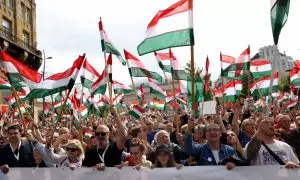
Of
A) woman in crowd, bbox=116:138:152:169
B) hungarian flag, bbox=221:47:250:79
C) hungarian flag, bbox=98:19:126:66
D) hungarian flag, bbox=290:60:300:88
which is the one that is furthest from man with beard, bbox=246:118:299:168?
hungarian flag, bbox=290:60:300:88

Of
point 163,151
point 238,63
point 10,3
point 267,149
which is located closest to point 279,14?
point 267,149

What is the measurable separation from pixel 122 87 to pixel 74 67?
6.20m

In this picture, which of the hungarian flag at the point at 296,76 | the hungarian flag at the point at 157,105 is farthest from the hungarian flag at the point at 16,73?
the hungarian flag at the point at 157,105

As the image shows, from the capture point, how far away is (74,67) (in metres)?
7.68

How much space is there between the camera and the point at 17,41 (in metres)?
37.4

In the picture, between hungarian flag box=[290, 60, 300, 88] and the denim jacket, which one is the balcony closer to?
hungarian flag box=[290, 60, 300, 88]

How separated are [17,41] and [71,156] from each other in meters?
33.5

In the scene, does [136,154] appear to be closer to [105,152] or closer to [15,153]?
[105,152]

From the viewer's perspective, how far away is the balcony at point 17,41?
114 feet

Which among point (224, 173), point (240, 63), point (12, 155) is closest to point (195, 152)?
point (224, 173)

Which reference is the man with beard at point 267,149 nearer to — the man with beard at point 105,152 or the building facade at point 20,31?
the man with beard at point 105,152

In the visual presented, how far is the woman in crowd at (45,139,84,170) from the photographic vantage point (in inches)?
219

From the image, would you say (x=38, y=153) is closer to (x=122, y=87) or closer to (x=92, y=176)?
(x=92, y=176)

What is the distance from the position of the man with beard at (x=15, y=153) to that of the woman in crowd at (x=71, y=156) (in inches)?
17.5
